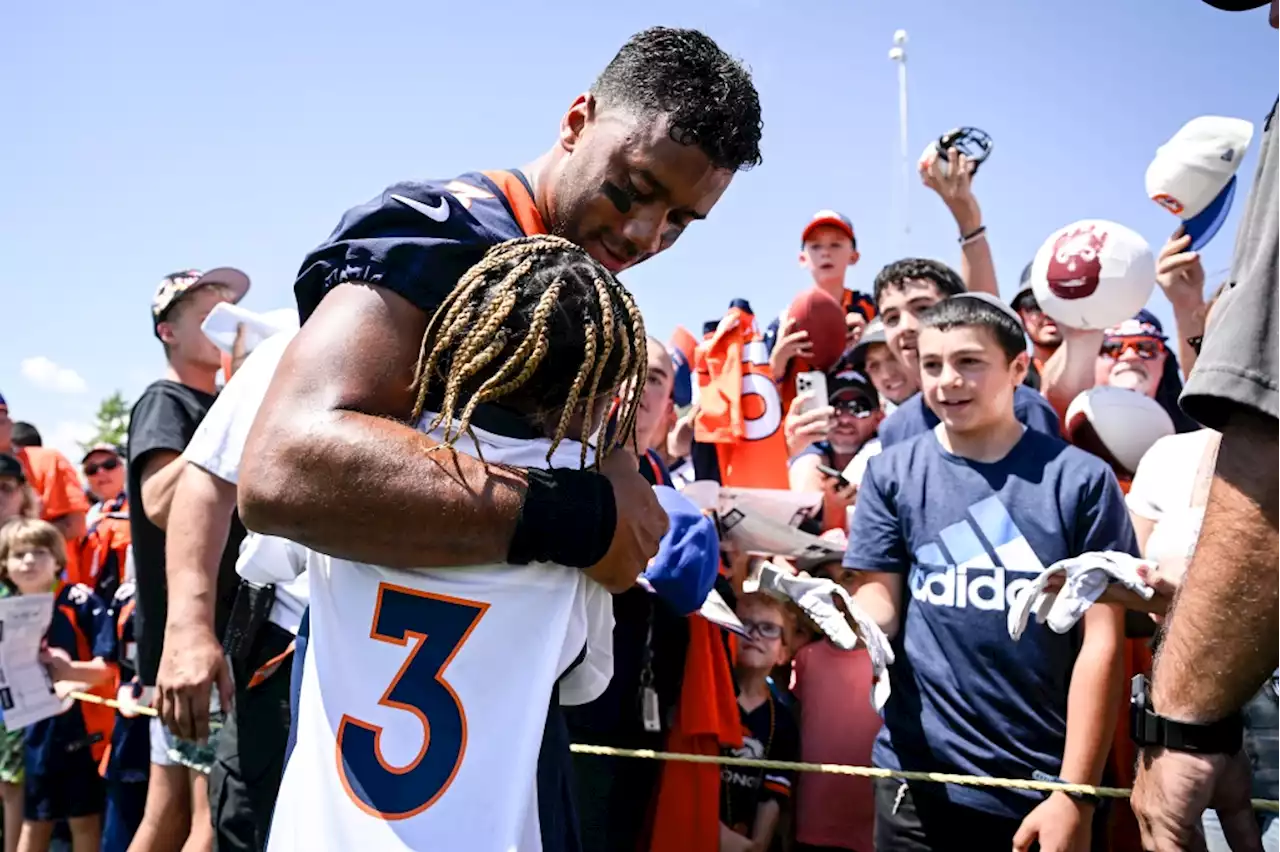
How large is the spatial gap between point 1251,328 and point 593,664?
1.15 meters

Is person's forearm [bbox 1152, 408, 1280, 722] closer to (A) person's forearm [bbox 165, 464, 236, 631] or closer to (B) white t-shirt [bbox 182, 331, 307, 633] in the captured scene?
(B) white t-shirt [bbox 182, 331, 307, 633]

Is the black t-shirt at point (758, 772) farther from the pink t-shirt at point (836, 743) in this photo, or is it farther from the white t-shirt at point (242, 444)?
the white t-shirt at point (242, 444)

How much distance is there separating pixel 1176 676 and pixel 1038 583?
93cm

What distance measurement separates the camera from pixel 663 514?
A: 1.60m

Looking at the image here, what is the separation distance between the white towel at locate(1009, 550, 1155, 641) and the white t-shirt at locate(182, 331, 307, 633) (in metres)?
1.78

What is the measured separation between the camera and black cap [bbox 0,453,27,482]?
6508 mm

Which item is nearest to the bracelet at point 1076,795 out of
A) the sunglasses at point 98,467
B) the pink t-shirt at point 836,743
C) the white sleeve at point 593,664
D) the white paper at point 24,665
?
the pink t-shirt at point 836,743

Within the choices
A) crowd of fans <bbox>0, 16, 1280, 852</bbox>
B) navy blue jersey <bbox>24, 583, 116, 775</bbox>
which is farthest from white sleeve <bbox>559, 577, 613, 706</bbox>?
navy blue jersey <bbox>24, 583, 116, 775</bbox>

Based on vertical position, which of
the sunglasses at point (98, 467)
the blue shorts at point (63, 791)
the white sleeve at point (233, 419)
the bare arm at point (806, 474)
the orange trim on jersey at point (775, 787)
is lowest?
the blue shorts at point (63, 791)

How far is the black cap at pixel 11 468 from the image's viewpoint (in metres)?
6.51

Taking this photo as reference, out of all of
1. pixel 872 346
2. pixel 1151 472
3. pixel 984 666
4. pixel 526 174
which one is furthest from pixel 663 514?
pixel 872 346

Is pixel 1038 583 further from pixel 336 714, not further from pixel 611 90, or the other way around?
pixel 336 714

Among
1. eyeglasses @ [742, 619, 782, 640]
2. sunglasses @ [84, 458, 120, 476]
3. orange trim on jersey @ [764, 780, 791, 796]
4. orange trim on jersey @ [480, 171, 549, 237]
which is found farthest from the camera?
sunglasses @ [84, 458, 120, 476]

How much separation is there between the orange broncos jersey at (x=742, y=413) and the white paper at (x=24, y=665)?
3209mm
